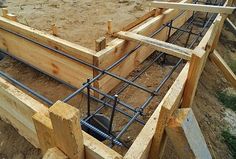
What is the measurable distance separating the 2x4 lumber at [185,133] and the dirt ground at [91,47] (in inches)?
45.0

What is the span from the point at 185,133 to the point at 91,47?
265 cm

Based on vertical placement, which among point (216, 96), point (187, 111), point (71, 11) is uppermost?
point (187, 111)

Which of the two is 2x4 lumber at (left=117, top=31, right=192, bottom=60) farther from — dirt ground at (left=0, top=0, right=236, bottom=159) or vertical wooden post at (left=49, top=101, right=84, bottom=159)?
vertical wooden post at (left=49, top=101, right=84, bottom=159)

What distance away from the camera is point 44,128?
5.49ft


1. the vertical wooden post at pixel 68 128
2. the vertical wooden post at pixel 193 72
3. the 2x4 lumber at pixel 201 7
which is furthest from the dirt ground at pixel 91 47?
the vertical wooden post at pixel 68 128

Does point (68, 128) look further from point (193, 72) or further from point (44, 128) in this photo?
point (193, 72)

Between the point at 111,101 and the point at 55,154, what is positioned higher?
the point at 55,154

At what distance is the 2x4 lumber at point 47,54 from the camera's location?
3035mm

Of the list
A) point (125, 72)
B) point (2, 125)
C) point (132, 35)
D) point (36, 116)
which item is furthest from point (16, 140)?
point (132, 35)

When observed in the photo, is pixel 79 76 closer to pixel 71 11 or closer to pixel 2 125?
pixel 2 125

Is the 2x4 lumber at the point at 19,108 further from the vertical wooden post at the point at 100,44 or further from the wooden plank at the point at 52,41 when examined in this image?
Answer: the vertical wooden post at the point at 100,44

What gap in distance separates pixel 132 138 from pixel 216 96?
237cm

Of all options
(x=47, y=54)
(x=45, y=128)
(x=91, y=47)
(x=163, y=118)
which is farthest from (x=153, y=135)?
(x=91, y=47)

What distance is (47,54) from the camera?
11.0 ft
